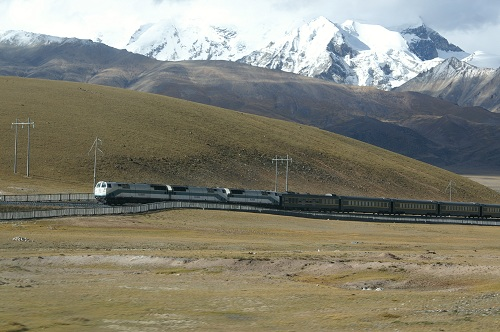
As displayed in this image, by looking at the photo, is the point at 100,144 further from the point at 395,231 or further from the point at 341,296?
the point at 341,296

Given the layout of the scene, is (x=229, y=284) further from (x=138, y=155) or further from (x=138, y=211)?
(x=138, y=155)

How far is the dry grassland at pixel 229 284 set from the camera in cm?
3234

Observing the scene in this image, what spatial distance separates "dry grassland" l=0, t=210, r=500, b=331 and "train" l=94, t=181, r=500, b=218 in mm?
30676

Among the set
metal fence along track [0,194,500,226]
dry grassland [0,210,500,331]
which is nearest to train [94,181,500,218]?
metal fence along track [0,194,500,226]

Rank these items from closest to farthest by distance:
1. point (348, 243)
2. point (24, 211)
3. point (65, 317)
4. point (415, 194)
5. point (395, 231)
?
point (65, 317)
point (348, 243)
point (24, 211)
point (395, 231)
point (415, 194)

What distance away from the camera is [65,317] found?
108 feet

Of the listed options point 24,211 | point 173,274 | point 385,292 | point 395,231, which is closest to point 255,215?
point 395,231

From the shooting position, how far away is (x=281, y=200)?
127625 millimetres

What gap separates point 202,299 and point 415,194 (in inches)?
6519

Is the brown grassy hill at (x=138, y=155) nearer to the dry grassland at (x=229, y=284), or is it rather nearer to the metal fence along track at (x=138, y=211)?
the metal fence along track at (x=138, y=211)

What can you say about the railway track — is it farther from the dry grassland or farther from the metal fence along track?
the dry grassland

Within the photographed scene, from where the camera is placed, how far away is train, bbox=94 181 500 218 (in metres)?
111

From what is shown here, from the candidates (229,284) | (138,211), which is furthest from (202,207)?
(229,284)

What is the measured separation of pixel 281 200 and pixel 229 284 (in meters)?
84.3
